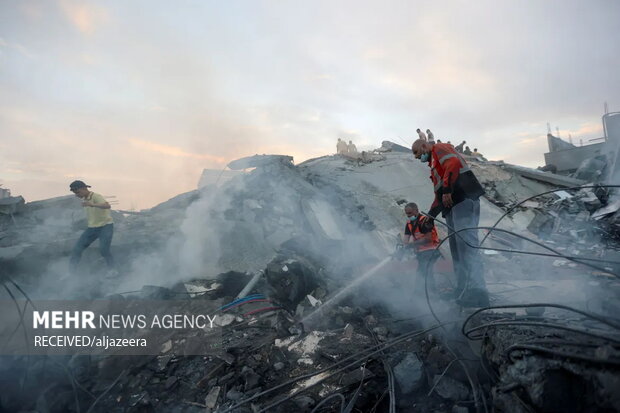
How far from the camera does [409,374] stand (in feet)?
7.92

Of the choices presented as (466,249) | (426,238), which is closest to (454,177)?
(466,249)

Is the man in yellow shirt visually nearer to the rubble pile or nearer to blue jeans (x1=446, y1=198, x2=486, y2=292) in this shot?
blue jeans (x1=446, y1=198, x2=486, y2=292)

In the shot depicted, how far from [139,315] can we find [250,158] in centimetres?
602

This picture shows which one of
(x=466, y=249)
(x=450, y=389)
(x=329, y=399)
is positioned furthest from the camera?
(x=466, y=249)

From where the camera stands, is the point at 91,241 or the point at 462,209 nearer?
the point at 462,209

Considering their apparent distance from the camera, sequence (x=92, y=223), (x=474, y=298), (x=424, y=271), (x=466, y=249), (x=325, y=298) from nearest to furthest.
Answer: (x=474, y=298) < (x=466, y=249) < (x=424, y=271) < (x=325, y=298) < (x=92, y=223)

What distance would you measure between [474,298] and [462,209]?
3.40 feet

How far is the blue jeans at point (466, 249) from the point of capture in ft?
10.9

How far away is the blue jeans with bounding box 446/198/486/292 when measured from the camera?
331 centimetres

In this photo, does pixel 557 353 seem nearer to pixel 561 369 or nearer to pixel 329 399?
pixel 561 369

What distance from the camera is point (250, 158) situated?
30.3 feet

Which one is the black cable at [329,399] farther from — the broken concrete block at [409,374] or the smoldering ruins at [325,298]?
the broken concrete block at [409,374]

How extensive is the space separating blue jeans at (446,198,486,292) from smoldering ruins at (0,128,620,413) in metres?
0.37

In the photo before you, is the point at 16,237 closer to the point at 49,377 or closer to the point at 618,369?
the point at 49,377
